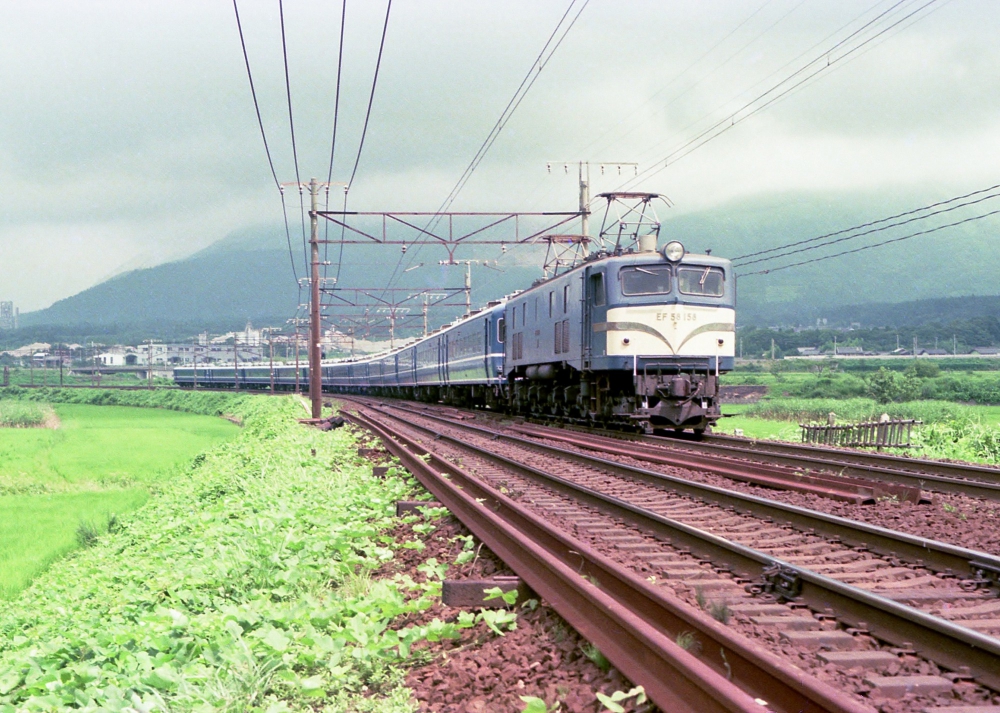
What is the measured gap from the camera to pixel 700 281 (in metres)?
18.8

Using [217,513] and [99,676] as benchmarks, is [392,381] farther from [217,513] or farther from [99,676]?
[99,676]

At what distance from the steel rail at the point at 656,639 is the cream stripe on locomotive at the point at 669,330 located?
35.4 feet

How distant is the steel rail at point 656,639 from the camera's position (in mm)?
3385

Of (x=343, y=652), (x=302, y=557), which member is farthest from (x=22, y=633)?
(x=343, y=652)

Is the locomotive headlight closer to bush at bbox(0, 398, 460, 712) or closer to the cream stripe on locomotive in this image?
the cream stripe on locomotive

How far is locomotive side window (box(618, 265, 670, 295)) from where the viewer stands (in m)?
18.3

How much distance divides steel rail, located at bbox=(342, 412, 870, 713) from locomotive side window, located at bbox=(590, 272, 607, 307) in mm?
11319

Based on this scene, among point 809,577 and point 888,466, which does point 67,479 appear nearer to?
point 888,466

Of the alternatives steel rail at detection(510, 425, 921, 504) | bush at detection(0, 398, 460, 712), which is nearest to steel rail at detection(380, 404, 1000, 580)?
steel rail at detection(510, 425, 921, 504)

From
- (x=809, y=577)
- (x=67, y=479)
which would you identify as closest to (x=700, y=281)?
(x=809, y=577)

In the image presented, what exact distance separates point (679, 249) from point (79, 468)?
2015 centimetres

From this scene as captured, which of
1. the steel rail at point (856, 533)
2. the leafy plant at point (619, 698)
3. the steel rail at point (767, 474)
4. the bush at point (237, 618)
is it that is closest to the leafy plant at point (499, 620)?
the bush at point (237, 618)

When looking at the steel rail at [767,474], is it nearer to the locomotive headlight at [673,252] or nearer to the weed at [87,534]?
the locomotive headlight at [673,252]

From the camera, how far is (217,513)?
1091cm
